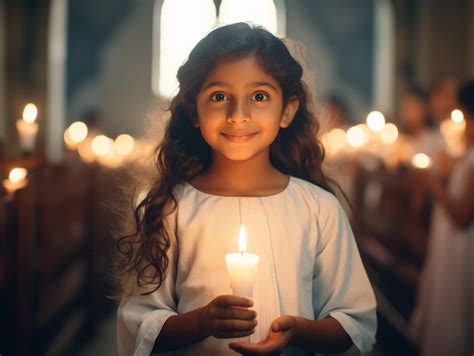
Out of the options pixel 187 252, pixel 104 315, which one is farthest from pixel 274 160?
pixel 104 315

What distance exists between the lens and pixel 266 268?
1.70 m

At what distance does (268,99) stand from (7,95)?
1008 cm

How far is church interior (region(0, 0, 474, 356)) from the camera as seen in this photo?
3291mm

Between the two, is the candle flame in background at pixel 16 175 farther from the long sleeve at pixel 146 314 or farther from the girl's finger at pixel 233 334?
the girl's finger at pixel 233 334

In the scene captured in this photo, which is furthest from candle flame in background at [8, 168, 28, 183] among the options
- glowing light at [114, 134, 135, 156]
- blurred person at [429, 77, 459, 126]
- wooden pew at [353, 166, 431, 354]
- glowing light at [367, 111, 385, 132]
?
glowing light at [114, 134, 135, 156]

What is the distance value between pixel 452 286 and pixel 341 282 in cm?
262

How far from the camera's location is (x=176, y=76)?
186 centimetres

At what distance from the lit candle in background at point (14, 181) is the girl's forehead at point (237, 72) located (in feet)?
5.41

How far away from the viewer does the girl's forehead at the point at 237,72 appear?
1712 millimetres

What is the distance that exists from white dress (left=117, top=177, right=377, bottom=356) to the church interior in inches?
9.2

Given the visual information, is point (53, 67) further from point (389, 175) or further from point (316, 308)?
point (316, 308)

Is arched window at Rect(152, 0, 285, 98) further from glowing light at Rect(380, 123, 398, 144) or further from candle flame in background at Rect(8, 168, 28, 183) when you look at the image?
candle flame in background at Rect(8, 168, 28, 183)

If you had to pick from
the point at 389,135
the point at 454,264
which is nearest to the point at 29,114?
the point at 454,264

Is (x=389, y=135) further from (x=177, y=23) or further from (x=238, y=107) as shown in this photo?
(x=177, y=23)
